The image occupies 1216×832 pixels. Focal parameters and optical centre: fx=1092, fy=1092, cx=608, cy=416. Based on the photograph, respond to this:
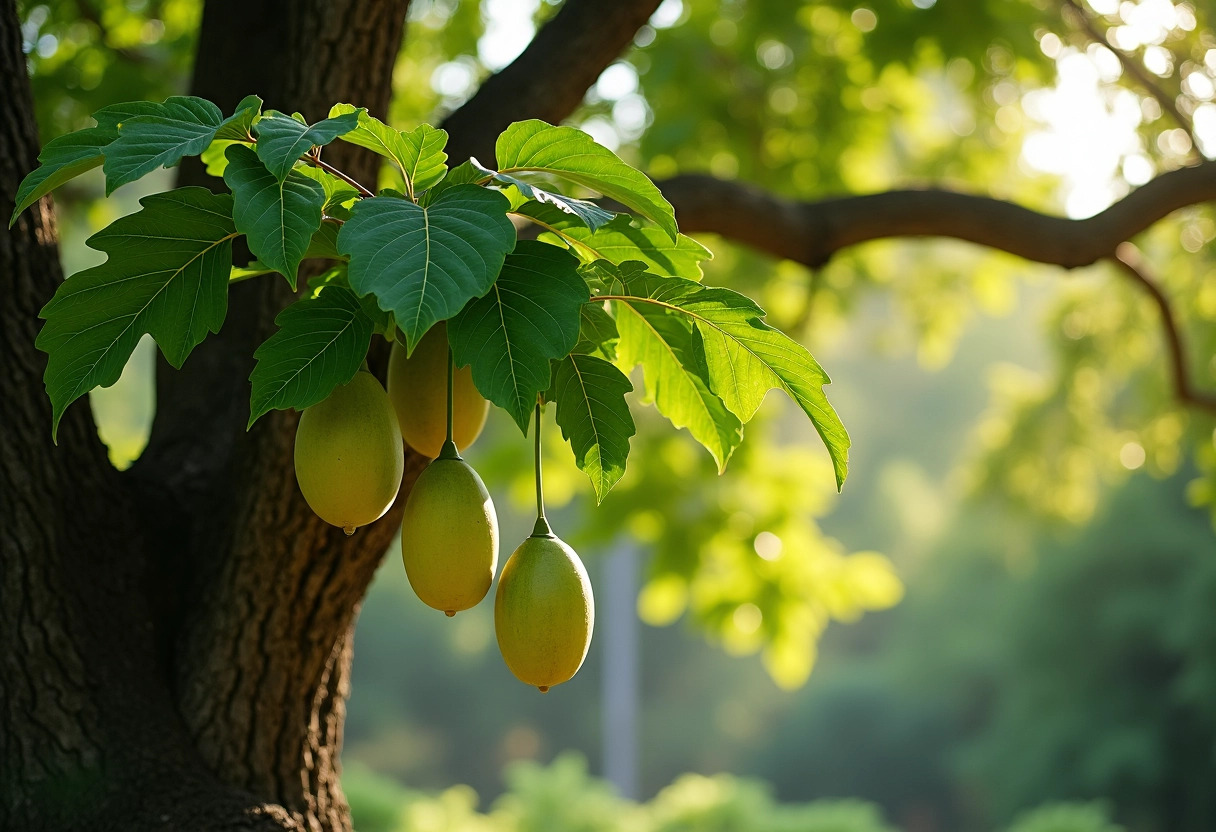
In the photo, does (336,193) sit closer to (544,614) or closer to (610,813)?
(544,614)

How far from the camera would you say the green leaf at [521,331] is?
2.12 ft

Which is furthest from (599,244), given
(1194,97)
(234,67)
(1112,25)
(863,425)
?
(863,425)

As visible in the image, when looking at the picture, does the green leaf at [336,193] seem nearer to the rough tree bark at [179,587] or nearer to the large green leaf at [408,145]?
the large green leaf at [408,145]

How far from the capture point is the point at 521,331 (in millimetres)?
647

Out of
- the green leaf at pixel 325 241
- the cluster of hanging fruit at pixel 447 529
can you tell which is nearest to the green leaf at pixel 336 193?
the green leaf at pixel 325 241

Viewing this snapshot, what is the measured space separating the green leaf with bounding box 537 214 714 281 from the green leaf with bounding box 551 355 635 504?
0.08m

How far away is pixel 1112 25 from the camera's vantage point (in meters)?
3.15

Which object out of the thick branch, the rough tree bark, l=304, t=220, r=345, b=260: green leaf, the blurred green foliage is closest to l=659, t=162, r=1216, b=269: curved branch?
the thick branch

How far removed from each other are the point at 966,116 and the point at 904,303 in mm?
788

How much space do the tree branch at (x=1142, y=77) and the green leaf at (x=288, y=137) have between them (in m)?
2.35

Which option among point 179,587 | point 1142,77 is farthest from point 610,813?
point 179,587

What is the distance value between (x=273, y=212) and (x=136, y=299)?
16cm

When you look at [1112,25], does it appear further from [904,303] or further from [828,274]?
[904,303]

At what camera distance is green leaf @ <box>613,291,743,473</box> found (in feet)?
2.70
